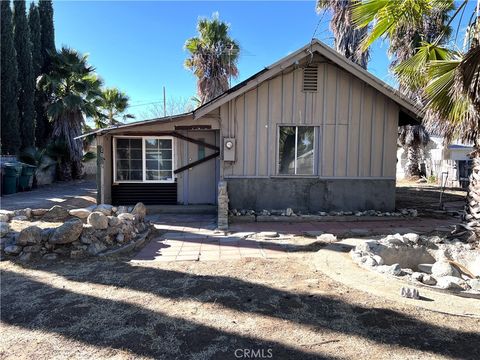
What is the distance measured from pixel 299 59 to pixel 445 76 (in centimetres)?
360

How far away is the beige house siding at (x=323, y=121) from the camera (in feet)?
29.6

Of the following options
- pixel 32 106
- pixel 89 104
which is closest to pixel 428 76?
pixel 89 104

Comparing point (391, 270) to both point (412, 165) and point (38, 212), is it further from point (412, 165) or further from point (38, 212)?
point (412, 165)

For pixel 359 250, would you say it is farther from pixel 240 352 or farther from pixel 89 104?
pixel 89 104

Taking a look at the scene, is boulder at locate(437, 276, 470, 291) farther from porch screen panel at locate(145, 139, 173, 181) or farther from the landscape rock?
porch screen panel at locate(145, 139, 173, 181)

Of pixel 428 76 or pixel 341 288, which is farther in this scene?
pixel 428 76

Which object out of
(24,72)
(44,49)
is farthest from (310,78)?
(44,49)

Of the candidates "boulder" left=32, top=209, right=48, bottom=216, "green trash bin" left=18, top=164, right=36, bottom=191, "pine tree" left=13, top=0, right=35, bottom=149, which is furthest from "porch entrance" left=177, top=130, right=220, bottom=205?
"pine tree" left=13, top=0, right=35, bottom=149

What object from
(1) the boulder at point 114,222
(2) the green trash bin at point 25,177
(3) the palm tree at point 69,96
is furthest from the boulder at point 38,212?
(3) the palm tree at point 69,96

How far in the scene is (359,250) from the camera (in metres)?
5.47

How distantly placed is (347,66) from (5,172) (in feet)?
45.1

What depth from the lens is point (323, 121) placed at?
9117 millimetres

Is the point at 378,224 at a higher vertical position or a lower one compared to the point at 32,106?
lower
